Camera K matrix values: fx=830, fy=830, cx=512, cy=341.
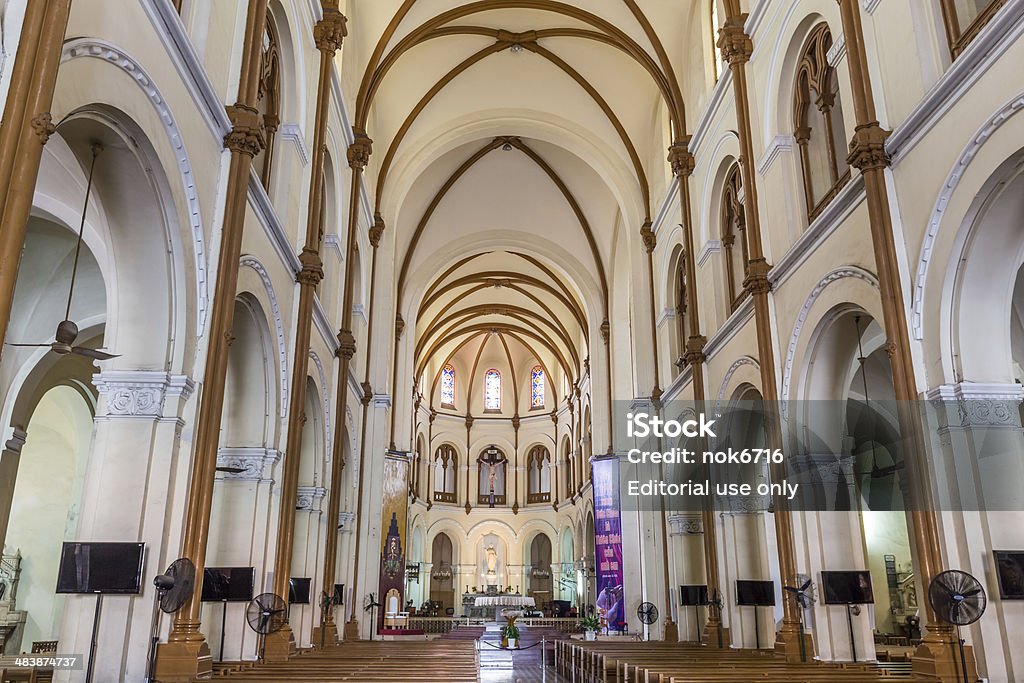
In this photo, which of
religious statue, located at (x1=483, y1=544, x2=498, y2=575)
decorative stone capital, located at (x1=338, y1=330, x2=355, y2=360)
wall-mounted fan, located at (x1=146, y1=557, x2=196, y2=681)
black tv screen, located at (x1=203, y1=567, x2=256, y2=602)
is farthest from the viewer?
religious statue, located at (x1=483, y1=544, x2=498, y2=575)

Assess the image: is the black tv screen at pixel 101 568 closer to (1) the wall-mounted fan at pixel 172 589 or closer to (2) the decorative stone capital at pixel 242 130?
(1) the wall-mounted fan at pixel 172 589

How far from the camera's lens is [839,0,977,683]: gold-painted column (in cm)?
776

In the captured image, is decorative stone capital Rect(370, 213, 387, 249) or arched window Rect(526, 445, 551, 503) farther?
arched window Rect(526, 445, 551, 503)

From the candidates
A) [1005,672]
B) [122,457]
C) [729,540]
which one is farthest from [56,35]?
[729,540]

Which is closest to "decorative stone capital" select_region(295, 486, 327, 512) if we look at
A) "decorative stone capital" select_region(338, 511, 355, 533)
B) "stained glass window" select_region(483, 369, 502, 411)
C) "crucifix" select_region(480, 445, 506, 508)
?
"decorative stone capital" select_region(338, 511, 355, 533)

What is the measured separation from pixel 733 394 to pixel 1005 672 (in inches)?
317

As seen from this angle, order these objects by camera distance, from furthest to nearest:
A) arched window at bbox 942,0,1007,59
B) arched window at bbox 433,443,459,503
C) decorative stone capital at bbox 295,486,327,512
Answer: arched window at bbox 433,443,459,503, decorative stone capital at bbox 295,486,327,512, arched window at bbox 942,0,1007,59

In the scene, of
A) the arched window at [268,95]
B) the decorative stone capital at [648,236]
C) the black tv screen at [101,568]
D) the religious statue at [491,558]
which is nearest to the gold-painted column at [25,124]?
the black tv screen at [101,568]

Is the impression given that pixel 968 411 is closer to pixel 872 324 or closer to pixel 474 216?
pixel 872 324

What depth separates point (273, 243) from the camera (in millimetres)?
11586

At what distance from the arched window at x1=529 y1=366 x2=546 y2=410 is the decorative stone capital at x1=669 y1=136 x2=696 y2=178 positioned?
88.5ft

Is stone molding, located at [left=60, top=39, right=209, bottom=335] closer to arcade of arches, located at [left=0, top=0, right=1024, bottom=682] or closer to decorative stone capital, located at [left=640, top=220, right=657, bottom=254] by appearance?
arcade of arches, located at [left=0, top=0, right=1024, bottom=682]

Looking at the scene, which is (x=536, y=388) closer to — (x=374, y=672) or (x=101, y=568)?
(x=374, y=672)

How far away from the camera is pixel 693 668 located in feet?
28.6
